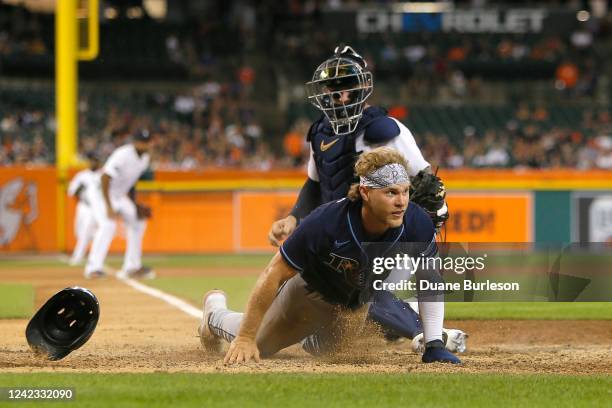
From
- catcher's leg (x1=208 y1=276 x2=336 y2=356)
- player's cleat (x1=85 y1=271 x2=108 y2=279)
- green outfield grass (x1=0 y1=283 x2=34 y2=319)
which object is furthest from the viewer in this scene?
player's cleat (x1=85 y1=271 x2=108 y2=279)

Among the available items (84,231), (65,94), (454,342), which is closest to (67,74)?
(65,94)

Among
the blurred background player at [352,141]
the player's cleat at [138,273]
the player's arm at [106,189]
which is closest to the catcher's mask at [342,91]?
the blurred background player at [352,141]

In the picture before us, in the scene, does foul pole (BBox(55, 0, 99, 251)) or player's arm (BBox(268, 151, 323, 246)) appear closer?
player's arm (BBox(268, 151, 323, 246))

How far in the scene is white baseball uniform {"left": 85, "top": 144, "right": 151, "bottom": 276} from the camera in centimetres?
1505

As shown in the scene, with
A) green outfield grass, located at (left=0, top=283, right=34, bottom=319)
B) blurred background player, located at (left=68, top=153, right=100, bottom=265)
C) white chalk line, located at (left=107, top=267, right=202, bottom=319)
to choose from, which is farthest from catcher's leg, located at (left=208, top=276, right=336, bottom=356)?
blurred background player, located at (left=68, top=153, right=100, bottom=265)

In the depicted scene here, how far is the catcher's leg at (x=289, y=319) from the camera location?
7.11m

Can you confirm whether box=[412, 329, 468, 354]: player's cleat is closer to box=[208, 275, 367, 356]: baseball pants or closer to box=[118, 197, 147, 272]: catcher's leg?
box=[208, 275, 367, 356]: baseball pants

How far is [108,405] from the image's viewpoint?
529cm

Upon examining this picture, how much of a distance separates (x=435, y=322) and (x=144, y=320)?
13.9 feet

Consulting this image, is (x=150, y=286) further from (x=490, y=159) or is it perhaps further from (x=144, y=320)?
(x=490, y=159)

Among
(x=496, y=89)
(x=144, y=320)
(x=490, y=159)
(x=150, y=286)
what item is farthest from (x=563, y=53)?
(x=144, y=320)

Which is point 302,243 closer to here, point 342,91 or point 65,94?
point 342,91

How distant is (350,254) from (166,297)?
646 cm

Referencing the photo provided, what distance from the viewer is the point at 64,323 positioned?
24.1 feet
